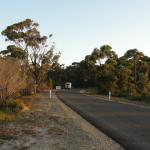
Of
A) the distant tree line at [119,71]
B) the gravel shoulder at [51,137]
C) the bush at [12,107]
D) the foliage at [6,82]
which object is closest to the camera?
the gravel shoulder at [51,137]

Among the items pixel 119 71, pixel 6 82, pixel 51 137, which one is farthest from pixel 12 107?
pixel 119 71

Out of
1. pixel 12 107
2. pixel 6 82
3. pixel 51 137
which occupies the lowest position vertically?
pixel 51 137

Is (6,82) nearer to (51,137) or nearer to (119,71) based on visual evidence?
(51,137)

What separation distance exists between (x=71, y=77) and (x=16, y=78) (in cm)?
10371

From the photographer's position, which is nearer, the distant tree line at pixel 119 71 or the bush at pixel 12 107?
the bush at pixel 12 107

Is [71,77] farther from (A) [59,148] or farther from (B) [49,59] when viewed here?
(A) [59,148]

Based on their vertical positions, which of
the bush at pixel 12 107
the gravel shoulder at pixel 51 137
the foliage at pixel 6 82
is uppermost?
the foliage at pixel 6 82

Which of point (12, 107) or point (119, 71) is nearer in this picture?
point (12, 107)

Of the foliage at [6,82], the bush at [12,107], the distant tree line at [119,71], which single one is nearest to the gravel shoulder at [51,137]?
the bush at [12,107]

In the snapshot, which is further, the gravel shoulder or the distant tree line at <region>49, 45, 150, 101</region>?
the distant tree line at <region>49, 45, 150, 101</region>

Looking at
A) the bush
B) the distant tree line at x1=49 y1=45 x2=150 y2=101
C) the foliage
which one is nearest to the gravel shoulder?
the bush

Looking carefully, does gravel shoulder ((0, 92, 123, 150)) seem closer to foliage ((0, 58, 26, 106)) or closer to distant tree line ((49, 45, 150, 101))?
foliage ((0, 58, 26, 106))

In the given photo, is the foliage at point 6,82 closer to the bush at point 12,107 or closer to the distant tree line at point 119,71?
the bush at point 12,107

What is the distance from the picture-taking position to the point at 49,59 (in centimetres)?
6862
